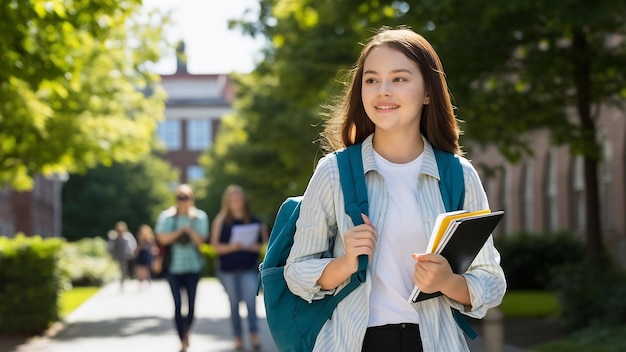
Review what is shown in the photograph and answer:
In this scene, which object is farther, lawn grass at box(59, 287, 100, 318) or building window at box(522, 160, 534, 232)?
building window at box(522, 160, 534, 232)

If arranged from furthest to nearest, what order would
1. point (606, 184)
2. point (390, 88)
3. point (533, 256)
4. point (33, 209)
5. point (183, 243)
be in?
point (33, 209) → point (606, 184) → point (533, 256) → point (183, 243) → point (390, 88)

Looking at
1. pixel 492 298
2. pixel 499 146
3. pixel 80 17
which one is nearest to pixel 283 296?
pixel 492 298

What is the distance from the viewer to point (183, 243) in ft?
43.4

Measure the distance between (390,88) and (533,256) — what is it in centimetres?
2725

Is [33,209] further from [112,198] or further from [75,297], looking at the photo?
[75,297]

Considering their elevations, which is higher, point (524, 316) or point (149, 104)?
point (149, 104)

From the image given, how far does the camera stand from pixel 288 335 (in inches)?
146

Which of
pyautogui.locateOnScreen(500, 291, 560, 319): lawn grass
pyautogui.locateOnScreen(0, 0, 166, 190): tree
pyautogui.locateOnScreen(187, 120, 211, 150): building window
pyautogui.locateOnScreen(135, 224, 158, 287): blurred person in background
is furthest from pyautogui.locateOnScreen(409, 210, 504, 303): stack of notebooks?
pyautogui.locateOnScreen(187, 120, 211, 150): building window

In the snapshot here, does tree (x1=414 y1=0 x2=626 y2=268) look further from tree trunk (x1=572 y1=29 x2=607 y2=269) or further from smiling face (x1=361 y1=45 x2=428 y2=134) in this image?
smiling face (x1=361 y1=45 x2=428 y2=134)

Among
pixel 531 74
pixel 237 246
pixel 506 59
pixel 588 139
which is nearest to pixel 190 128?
pixel 588 139

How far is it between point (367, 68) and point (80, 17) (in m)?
9.22

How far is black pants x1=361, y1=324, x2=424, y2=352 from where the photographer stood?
3609 millimetres

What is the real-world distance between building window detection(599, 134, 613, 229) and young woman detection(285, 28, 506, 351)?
27759 millimetres

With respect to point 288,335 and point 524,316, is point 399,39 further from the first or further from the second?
point 524,316
